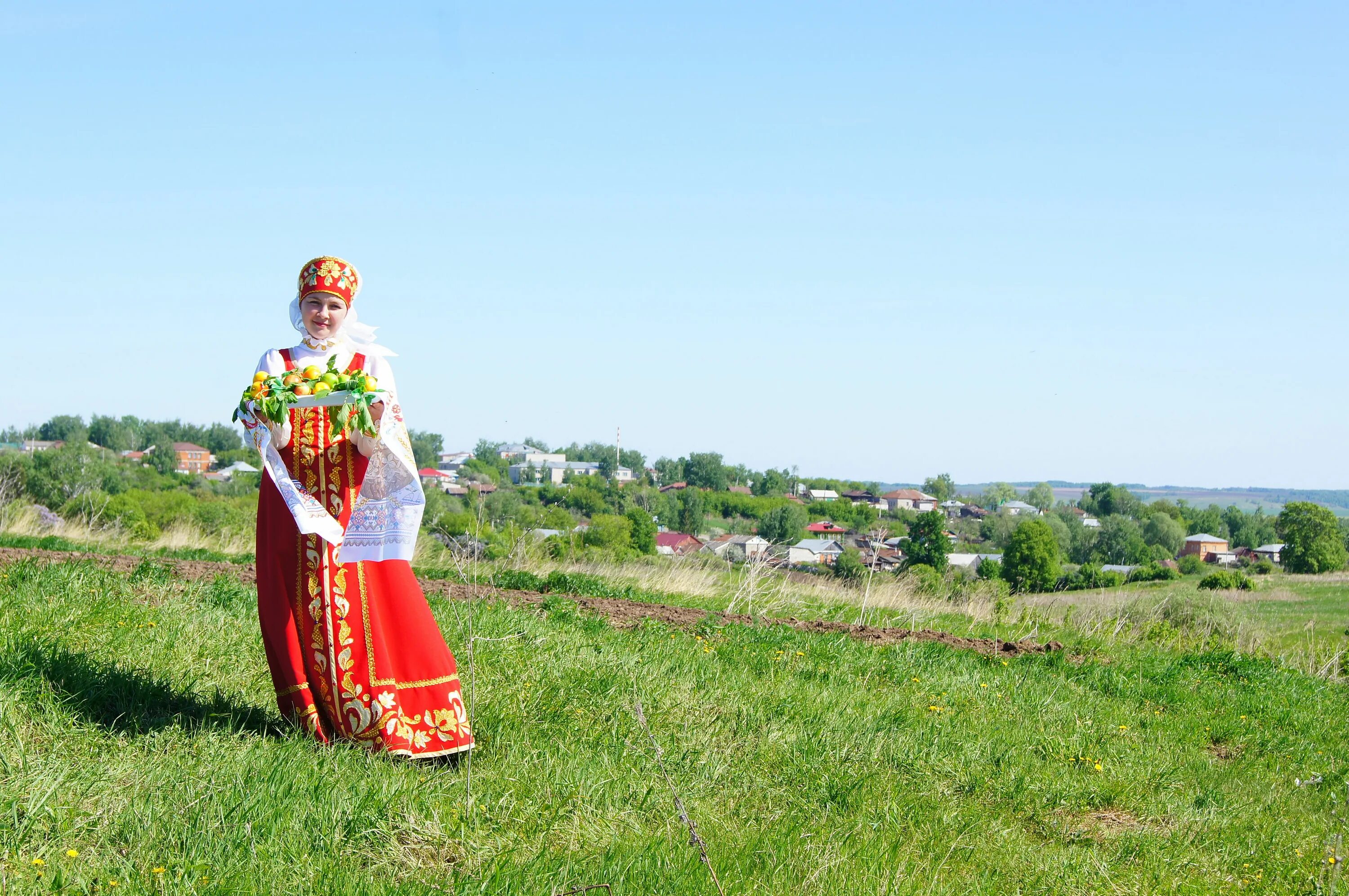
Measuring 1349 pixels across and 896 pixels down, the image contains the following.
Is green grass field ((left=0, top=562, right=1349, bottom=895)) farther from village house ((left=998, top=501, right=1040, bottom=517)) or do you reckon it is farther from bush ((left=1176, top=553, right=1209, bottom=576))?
village house ((left=998, top=501, right=1040, bottom=517))

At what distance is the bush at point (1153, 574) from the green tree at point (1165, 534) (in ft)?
89.0

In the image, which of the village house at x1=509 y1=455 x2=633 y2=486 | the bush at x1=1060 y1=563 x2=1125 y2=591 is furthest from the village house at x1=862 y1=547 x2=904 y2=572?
the village house at x1=509 y1=455 x2=633 y2=486

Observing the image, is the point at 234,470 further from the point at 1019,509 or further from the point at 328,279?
the point at 1019,509

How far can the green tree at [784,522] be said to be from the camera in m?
70.8

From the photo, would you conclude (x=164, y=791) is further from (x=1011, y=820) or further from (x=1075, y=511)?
(x=1075, y=511)

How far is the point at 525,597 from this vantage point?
975 centimetres

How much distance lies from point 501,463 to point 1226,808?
307 ft

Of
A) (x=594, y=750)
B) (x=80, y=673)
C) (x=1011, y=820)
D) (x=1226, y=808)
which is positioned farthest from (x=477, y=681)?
(x=1226, y=808)

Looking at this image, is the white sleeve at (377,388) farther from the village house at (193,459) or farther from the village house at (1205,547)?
the village house at (1205,547)

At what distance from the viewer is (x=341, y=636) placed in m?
4.37

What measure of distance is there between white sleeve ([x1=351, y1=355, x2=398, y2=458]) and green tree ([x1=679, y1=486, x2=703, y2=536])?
69045mm

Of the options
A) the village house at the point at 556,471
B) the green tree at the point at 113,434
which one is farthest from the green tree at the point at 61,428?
the village house at the point at 556,471

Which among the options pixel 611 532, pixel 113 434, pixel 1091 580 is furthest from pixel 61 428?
pixel 1091 580

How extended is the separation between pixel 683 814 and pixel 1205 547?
95.7 metres
